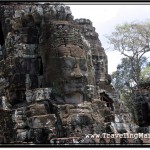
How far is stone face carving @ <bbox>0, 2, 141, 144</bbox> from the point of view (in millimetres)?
11945

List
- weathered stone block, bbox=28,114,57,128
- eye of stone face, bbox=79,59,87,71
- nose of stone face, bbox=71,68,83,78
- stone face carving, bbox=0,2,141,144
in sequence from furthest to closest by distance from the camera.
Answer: eye of stone face, bbox=79,59,87,71 < nose of stone face, bbox=71,68,83,78 < stone face carving, bbox=0,2,141,144 < weathered stone block, bbox=28,114,57,128

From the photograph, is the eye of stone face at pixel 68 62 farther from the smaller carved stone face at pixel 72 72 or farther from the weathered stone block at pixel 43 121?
the weathered stone block at pixel 43 121

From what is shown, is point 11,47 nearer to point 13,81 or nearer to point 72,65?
point 13,81

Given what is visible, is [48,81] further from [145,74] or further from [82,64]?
[145,74]

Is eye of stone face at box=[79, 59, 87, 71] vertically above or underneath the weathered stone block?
above

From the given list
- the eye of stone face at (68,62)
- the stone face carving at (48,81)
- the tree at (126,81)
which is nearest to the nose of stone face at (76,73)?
the stone face carving at (48,81)

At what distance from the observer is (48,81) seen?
13.0m

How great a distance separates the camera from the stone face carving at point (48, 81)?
39.2ft

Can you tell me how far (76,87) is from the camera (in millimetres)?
12773

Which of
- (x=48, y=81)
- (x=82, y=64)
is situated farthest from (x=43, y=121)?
(x=82, y=64)

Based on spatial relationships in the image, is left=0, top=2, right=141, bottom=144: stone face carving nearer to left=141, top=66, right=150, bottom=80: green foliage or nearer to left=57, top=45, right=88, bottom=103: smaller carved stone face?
left=57, top=45, right=88, bottom=103: smaller carved stone face

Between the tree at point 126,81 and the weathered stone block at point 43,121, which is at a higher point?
the tree at point 126,81

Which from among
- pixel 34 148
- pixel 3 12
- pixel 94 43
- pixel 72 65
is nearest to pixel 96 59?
pixel 94 43

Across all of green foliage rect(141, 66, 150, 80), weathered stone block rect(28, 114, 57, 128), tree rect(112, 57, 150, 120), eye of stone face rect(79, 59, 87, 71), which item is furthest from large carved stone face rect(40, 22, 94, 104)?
green foliage rect(141, 66, 150, 80)
